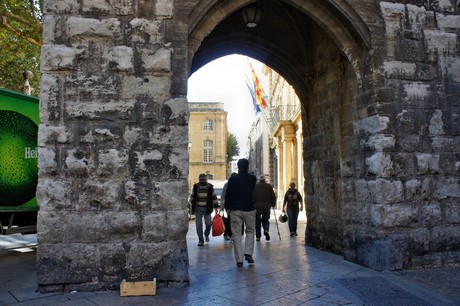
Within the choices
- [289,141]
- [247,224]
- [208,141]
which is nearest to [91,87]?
[247,224]

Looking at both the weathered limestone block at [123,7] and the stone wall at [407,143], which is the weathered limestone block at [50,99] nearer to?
the weathered limestone block at [123,7]

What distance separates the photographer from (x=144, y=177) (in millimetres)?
4711

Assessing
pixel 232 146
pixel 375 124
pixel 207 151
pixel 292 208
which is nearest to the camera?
pixel 375 124

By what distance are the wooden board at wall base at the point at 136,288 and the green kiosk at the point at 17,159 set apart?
3.76 meters

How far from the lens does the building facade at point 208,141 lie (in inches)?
1907

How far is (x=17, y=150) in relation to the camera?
7.12 m

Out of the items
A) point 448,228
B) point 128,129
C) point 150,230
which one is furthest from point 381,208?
point 128,129

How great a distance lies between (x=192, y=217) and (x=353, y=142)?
9.59 m

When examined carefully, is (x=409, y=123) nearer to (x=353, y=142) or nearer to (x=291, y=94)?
(x=353, y=142)

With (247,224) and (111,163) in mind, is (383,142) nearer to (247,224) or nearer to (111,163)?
(247,224)

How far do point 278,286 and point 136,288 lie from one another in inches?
60.2

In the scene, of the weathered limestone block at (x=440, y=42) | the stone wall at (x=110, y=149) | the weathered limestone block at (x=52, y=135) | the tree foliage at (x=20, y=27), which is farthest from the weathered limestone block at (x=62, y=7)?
the tree foliage at (x=20, y=27)

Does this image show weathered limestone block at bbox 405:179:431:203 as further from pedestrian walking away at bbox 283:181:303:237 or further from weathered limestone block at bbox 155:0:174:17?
pedestrian walking away at bbox 283:181:303:237

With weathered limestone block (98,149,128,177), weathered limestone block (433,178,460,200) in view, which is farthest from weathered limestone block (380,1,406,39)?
weathered limestone block (98,149,128,177)
